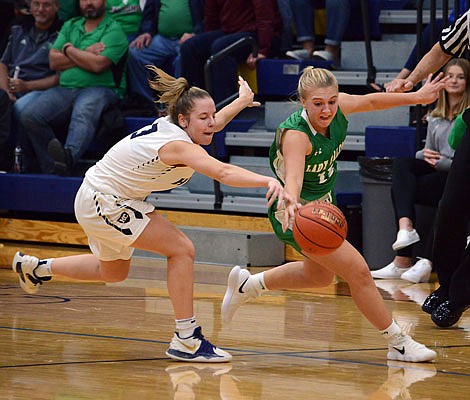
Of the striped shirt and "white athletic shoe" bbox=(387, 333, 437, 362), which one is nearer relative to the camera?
"white athletic shoe" bbox=(387, 333, 437, 362)

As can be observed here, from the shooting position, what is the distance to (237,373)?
165 inches

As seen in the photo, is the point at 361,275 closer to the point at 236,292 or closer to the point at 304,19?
the point at 236,292

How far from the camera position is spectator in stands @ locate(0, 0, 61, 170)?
962 centimetres

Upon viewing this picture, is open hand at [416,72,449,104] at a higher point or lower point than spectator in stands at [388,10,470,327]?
higher

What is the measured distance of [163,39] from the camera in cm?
970

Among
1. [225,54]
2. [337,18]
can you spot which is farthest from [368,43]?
[225,54]

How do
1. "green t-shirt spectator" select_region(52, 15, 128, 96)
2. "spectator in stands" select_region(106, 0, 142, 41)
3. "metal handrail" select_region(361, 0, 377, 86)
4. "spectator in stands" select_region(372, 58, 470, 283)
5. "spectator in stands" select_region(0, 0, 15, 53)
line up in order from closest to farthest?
"spectator in stands" select_region(372, 58, 470, 283), "metal handrail" select_region(361, 0, 377, 86), "green t-shirt spectator" select_region(52, 15, 128, 96), "spectator in stands" select_region(106, 0, 142, 41), "spectator in stands" select_region(0, 0, 15, 53)

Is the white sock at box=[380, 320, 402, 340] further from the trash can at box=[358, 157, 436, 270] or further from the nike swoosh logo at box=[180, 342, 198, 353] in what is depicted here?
the trash can at box=[358, 157, 436, 270]

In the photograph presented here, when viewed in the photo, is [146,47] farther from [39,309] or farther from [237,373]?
[237,373]

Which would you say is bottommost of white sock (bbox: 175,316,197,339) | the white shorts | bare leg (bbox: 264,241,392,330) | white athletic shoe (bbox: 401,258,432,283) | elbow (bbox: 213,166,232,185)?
white athletic shoe (bbox: 401,258,432,283)

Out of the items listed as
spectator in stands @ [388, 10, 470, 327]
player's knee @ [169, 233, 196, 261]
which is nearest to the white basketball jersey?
player's knee @ [169, 233, 196, 261]

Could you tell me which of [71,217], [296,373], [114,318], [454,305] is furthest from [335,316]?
[71,217]

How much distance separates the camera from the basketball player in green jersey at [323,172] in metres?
4.43

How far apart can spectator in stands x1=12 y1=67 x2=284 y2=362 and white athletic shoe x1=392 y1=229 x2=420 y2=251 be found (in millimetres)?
2659
